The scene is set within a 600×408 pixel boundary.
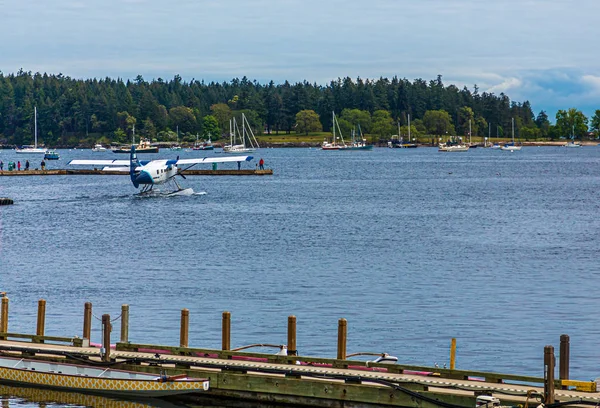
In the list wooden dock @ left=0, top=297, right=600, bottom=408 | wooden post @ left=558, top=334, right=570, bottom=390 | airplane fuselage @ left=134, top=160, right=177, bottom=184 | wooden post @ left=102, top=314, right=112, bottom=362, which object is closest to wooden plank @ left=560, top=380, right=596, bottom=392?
wooden dock @ left=0, top=297, right=600, bottom=408

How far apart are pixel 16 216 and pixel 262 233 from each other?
24.8 m

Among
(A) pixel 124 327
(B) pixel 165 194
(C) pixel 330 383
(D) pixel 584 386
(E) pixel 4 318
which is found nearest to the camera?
(D) pixel 584 386

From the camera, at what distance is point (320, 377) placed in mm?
23953

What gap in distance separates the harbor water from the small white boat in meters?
4.99

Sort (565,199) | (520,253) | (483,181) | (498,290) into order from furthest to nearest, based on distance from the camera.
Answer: (483,181) < (565,199) < (520,253) < (498,290)

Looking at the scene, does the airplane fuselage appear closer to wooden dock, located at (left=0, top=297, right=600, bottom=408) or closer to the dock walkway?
wooden dock, located at (left=0, top=297, right=600, bottom=408)

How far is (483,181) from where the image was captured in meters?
133

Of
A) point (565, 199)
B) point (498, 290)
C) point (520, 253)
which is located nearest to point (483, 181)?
point (565, 199)

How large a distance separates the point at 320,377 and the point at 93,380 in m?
6.19

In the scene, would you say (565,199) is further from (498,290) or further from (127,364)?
(127,364)

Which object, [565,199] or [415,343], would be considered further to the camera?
[565,199]

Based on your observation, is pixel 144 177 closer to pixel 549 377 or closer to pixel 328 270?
pixel 328 270

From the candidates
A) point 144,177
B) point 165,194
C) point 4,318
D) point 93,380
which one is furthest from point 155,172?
point 93,380

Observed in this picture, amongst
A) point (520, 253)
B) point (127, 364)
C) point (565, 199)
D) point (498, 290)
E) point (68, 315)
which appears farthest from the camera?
point (565, 199)
